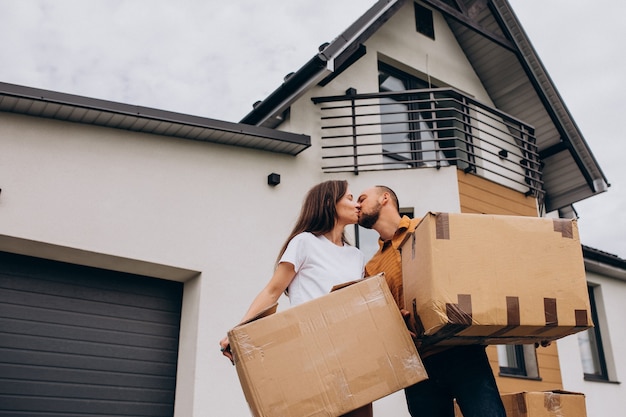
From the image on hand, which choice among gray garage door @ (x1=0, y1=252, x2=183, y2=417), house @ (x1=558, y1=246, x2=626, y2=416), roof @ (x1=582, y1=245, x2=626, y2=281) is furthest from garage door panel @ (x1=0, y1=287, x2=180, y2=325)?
roof @ (x1=582, y1=245, x2=626, y2=281)

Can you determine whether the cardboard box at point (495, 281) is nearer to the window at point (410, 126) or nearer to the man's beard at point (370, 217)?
the man's beard at point (370, 217)

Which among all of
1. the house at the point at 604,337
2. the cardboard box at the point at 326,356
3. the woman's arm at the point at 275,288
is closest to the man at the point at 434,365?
the cardboard box at the point at 326,356

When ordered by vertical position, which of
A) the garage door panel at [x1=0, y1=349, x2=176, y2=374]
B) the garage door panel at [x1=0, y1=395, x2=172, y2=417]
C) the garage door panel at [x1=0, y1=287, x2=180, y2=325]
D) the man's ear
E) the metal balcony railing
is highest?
the metal balcony railing

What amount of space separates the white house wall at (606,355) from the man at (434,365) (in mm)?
6364

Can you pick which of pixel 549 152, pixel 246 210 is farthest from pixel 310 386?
pixel 549 152

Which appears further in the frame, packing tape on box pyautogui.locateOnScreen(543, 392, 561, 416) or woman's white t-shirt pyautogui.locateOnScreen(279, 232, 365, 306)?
packing tape on box pyautogui.locateOnScreen(543, 392, 561, 416)

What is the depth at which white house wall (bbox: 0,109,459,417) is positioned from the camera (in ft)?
18.8

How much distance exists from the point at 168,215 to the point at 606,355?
7.40 metres

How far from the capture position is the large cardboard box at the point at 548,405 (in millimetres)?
3783

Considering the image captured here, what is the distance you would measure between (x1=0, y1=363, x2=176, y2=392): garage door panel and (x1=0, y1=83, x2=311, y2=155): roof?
86.7 inches

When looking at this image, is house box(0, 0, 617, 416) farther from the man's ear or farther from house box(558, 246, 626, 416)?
the man's ear

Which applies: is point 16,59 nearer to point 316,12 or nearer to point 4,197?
point 316,12

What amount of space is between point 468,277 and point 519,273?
0.22 m

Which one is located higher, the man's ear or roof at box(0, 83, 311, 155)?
roof at box(0, 83, 311, 155)
